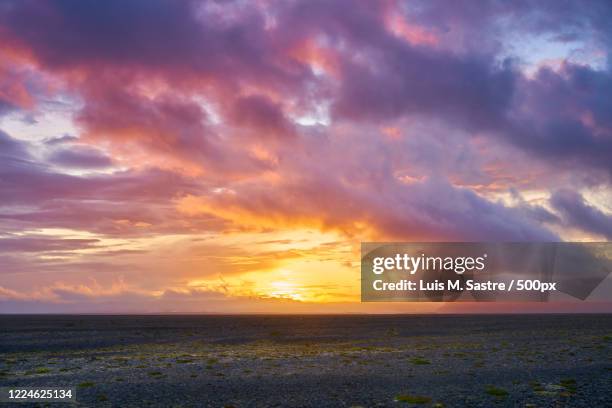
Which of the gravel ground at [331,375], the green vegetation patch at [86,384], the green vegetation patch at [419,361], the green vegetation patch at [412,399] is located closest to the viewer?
the green vegetation patch at [412,399]

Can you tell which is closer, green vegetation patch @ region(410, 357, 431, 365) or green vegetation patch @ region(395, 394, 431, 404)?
green vegetation patch @ region(395, 394, 431, 404)

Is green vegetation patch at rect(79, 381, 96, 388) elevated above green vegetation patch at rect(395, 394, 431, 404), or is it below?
below

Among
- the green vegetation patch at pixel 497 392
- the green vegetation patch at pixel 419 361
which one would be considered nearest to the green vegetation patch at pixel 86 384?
the green vegetation patch at pixel 419 361

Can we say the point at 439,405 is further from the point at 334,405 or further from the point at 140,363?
the point at 140,363

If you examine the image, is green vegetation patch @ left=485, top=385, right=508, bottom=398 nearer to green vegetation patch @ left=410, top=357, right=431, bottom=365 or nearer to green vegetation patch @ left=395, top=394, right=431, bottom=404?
green vegetation patch @ left=395, top=394, right=431, bottom=404

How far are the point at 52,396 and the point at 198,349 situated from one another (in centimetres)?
3026

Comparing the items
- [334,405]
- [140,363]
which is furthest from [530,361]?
Answer: [140,363]

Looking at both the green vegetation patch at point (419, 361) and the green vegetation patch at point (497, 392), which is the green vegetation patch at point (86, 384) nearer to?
the green vegetation patch at point (419, 361)

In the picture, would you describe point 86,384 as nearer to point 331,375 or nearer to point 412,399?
point 331,375

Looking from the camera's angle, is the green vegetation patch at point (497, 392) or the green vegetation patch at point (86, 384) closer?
the green vegetation patch at point (497, 392)

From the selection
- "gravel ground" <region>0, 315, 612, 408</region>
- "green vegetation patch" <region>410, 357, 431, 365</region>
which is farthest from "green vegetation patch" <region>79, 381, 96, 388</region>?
"green vegetation patch" <region>410, 357, 431, 365</region>

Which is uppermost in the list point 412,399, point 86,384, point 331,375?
point 412,399

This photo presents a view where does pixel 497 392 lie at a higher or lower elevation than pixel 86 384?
higher

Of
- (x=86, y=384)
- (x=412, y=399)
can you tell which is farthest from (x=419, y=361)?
(x=86, y=384)
